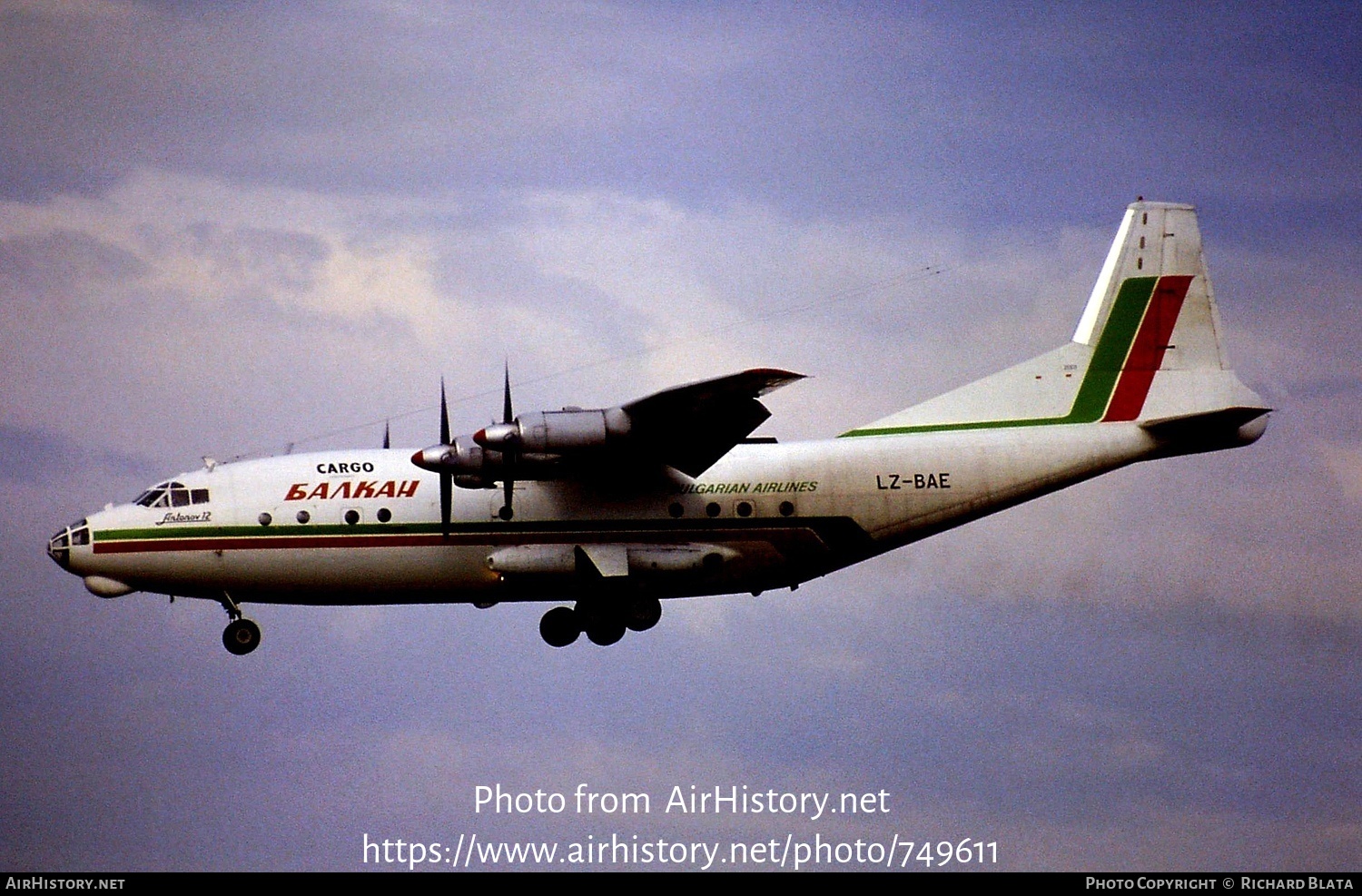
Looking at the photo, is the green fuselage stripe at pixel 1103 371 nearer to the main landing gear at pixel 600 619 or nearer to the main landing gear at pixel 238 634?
the main landing gear at pixel 600 619

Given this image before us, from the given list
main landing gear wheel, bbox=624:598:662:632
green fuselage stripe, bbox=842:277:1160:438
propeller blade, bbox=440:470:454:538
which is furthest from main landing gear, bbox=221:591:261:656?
green fuselage stripe, bbox=842:277:1160:438

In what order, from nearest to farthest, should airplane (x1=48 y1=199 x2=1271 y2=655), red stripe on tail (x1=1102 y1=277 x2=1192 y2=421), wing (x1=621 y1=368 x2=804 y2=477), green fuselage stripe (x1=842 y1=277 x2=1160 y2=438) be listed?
wing (x1=621 y1=368 x2=804 y2=477), airplane (x1=48 y1=199 x2=1271 y2=655), green fuselage stripe (x1=842 y1=277 x2=1160 y2=438), red stripe on tail (x1=1102 y1=277 x2=1192 y2=421)

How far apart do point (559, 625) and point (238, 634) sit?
221 inches

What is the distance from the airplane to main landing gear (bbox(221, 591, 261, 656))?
0.04m

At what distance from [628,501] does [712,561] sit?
5.97 ft

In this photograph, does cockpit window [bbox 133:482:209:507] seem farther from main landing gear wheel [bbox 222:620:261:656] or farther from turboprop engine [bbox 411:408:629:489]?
turboprop engine [bbox 411:408:629:489]

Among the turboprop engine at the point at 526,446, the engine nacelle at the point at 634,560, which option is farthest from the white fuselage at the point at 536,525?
the turboprop engine at the point at 526,446

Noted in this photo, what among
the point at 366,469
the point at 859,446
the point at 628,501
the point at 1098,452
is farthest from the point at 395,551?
the point at 1098,452

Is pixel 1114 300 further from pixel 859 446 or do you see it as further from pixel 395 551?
pixel 395 551

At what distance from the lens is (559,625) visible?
37000mm

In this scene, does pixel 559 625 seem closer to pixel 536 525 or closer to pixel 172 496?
pixel 536 525

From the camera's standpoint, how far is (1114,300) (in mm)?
39125

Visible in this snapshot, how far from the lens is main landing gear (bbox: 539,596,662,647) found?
36656mm

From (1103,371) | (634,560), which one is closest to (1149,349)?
(1103,371)
